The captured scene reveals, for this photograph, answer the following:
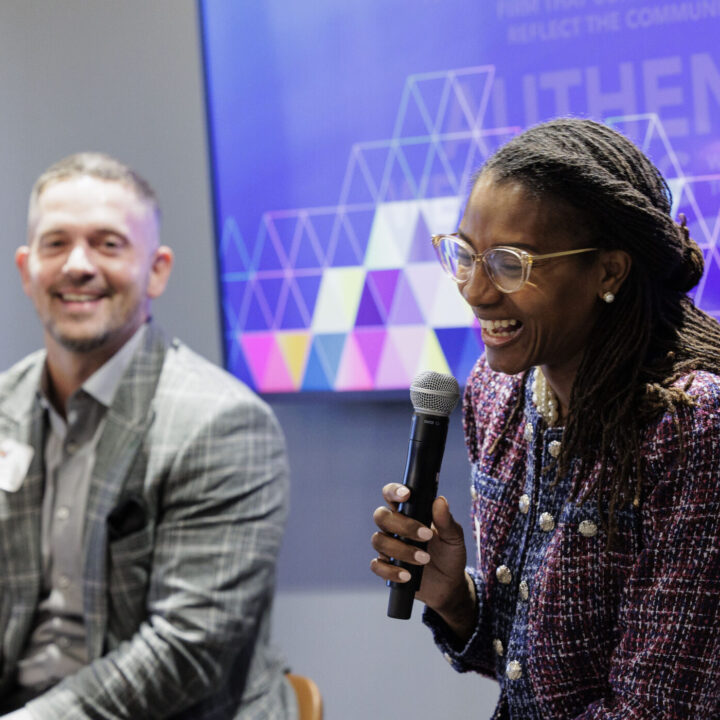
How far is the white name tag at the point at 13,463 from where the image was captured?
7.07 feet

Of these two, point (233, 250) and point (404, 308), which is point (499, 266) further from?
point (233, 250)

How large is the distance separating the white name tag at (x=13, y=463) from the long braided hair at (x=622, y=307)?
1324 mm

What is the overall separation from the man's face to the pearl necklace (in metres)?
1.13

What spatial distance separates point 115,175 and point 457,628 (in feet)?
4.49

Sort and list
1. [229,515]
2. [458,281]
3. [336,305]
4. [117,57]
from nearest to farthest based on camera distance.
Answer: [458,281] → [229,515] → [336,305] → [117,57]

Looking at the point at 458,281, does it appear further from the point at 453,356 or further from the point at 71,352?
the point at 71,352

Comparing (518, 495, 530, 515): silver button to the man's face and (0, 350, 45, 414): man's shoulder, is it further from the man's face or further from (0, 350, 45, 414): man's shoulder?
(0, 350, 45, 414): man's shoulder

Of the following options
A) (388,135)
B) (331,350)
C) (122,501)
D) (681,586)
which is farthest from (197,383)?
(681,586)

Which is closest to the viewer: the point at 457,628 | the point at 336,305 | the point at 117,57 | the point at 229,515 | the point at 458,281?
the point at 458,281

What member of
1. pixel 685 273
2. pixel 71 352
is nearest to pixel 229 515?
pixel 71 352

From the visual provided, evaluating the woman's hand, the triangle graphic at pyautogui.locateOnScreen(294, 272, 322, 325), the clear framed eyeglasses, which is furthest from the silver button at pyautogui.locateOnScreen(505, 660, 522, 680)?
the triangle graphic at pyautogui.locateOnScreen(294, 272, 322, 325)

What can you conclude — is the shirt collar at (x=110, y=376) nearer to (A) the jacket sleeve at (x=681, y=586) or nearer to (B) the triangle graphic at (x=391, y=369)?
(B) the triangle graphic at (x=391, y=369)

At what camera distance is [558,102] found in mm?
2275

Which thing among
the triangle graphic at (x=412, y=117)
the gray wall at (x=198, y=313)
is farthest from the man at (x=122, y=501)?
the triangle graphic at (x=412, y=117)
